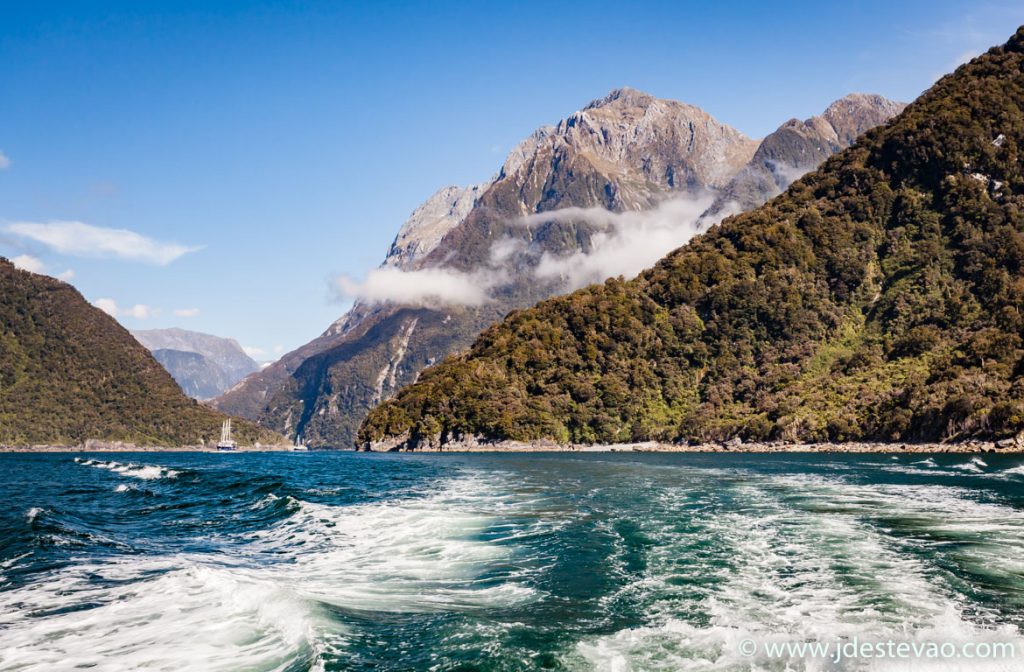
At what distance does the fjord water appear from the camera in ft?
51.4

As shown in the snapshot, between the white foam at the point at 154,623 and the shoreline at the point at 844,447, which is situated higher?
the white foam at the point at 154,623

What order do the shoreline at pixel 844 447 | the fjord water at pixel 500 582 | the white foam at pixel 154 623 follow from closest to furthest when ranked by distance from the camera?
the white foam at pixel 154 623 → the fjord water at pixel 500 582 → the shoreline at pixel 844 447

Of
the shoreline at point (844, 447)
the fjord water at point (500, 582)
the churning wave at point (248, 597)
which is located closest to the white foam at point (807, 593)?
the fjord water at point (500, 582)

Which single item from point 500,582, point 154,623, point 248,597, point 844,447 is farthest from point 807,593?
point 844,447

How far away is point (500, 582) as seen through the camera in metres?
23.1

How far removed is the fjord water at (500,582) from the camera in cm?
1566

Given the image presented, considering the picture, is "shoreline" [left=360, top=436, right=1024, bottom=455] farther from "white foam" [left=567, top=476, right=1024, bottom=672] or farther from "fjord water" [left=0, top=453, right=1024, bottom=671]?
"white foam" [left=567, top=476, right=1024, bottom=672]

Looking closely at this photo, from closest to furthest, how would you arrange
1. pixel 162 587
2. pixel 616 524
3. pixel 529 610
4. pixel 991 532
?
1. pixel 529 610
2. pixel 162 587
3. pixel 991 532
4. pixel 616 524

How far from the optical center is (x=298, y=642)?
16.3 m

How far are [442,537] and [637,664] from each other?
18661 mm

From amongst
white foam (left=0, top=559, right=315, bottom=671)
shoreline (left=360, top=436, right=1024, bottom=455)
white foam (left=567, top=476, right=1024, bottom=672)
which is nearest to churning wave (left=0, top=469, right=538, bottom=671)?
white foam (left=0, top=559, right=315, bottom=671)

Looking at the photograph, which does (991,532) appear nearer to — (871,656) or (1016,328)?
(871,656)

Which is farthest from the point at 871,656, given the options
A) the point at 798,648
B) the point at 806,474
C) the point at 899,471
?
the point at 899,471

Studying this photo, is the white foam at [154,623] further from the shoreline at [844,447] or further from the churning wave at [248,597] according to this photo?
the shoreline at [844,447]
